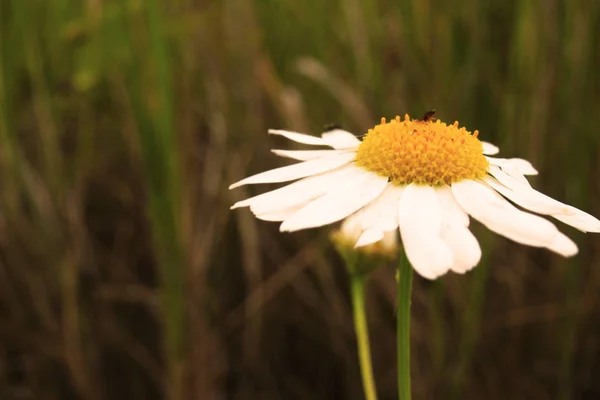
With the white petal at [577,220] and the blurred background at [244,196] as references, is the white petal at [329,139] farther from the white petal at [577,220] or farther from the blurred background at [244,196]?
the blurred background at [244,196]

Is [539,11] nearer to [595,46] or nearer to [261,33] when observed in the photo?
[595,46]

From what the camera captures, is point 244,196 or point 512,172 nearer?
point 512,172

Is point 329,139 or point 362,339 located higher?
point 329,139

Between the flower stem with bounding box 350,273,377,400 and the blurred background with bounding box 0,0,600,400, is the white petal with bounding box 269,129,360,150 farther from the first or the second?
the blurred background with bounding box 0,0,600,400

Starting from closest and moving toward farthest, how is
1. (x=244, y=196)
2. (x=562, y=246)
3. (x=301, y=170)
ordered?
(x=562, y=246), (x=301, y=170), (x=244, y=196)

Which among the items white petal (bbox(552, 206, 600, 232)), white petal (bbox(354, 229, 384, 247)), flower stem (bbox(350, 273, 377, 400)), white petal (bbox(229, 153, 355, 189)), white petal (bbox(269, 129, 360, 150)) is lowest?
flower stem (bbox(350, 273, 377, 400))

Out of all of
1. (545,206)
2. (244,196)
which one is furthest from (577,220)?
(244,196)

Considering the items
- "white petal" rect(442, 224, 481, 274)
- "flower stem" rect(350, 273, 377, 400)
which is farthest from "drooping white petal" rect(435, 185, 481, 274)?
"flower stem" rect(350, 273, 377, 400)

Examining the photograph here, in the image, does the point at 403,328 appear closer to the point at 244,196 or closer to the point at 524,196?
the point at 524,196
